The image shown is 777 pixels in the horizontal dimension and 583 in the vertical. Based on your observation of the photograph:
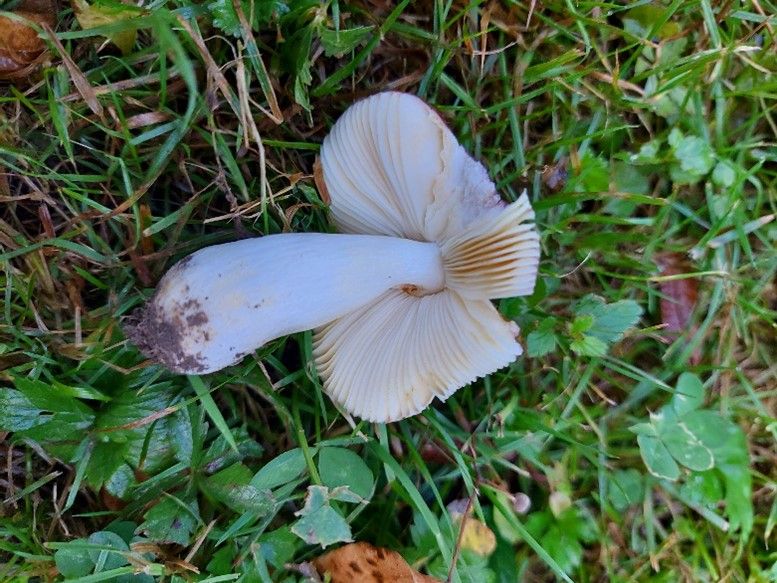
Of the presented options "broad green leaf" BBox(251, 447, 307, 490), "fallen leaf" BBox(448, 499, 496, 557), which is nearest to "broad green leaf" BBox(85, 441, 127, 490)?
"broad green leaf" BBox(251, 447, 307, 490)

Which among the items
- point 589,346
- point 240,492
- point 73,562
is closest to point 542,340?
point 589,346

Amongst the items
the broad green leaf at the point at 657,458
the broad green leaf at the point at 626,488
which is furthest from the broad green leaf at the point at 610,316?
the broad green leaf at the point at 626,488

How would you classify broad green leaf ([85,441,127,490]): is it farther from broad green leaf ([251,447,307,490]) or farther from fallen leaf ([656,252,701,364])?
fallen leaf ([656,252,701,364])

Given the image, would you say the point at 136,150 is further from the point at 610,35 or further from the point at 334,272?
the point at 610,35

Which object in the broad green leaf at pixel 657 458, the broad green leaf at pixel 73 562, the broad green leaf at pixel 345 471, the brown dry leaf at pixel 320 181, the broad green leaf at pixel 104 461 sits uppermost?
the brown dry leaf at pixel 320 181

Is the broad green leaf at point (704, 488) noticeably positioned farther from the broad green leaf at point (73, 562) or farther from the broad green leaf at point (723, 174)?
the broad green leaf at point (73, 562)

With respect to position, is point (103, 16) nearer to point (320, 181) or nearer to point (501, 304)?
point (320, 181)

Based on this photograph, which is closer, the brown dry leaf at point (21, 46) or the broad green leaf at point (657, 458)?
the brown dry leaf at point (21, 46)

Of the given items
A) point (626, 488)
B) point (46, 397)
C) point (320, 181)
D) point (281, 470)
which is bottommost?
point (626, 488)

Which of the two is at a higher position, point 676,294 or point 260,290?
point 260,290
